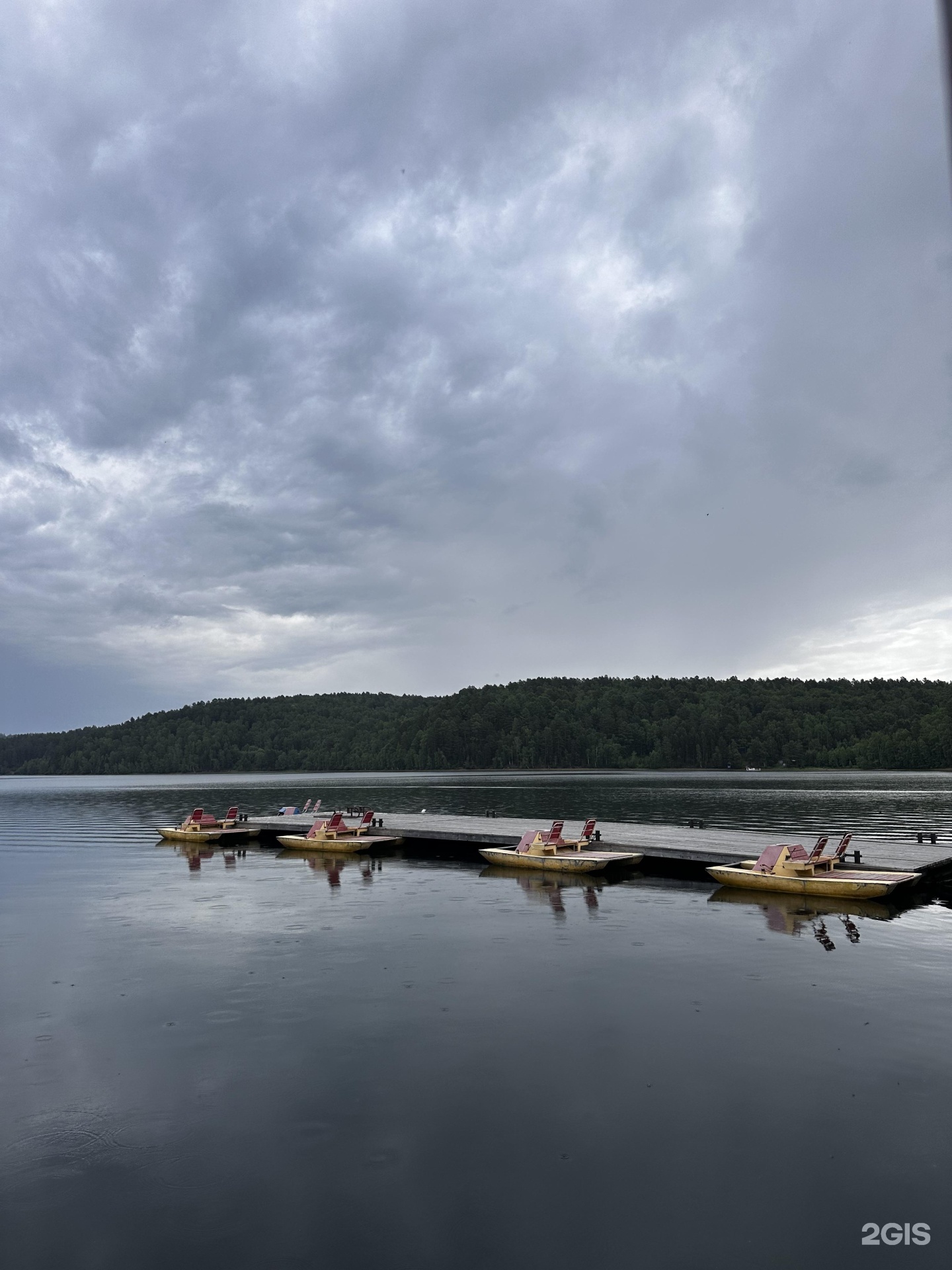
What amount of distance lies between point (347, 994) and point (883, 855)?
25582 millimetres

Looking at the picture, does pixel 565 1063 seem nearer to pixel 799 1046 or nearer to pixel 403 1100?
pixel 403 1100

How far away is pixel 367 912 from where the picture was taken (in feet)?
93.8

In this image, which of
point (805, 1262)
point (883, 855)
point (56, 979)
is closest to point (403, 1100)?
point (805, 1262)

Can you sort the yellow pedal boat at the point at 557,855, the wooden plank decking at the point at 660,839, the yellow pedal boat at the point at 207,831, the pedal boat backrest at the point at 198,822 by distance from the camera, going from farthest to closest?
1. the pedal boat backrest at the point at 198,822
2. the yellow pedal boat at the point at 207,831
3. the yellow pedal boat at the point at 557,855
4. the wooden plank decking at the point at 660,839

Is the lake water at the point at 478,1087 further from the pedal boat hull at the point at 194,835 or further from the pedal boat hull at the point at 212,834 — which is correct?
the pedal boat hull at the point at 212,834

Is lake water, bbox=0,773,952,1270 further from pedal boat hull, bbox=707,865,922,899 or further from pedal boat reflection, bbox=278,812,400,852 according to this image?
pedal boat reflection, bbox=278,812,400,852

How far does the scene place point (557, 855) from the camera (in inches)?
1458

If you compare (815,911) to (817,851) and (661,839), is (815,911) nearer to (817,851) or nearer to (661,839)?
(817,851)

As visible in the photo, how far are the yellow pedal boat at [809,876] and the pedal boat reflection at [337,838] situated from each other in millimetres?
20822

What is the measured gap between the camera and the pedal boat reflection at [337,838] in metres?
45.5

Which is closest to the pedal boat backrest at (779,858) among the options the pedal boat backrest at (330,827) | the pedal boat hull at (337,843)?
the pedal boat hull at (337,843)

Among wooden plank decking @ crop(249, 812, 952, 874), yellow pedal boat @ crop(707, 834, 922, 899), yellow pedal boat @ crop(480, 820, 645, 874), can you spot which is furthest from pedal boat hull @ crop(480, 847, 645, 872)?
yellow pedal boat @ crop(707, 834, 922, 899)

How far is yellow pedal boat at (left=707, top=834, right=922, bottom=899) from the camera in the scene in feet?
92.4

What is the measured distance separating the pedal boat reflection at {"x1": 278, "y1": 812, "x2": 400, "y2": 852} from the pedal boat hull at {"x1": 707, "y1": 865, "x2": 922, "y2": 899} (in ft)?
68.4
